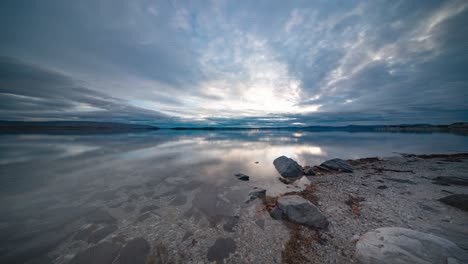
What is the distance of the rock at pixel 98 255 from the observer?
4.36m

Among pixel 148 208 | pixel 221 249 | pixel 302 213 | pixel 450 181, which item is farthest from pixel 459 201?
pixel 148 208

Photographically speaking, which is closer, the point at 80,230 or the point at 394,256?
the point at 394,256

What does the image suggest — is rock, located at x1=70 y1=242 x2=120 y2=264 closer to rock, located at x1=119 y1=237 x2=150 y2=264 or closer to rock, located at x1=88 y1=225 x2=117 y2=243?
rock, located at x1=119 y1=237 x2=150 y2=264

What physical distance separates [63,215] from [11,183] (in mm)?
8051

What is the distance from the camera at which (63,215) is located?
6480 mm

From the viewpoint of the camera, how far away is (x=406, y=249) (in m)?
3.88

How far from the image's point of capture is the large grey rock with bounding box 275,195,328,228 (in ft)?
18.0

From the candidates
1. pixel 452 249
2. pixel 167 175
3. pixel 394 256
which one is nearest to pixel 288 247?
pixel 394 256

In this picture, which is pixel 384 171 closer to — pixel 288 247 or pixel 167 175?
pixel 288 247

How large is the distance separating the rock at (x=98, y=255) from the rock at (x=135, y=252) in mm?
264

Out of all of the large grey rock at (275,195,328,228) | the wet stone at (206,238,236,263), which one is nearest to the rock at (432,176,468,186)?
the large grey rock at (275,195,328,228)

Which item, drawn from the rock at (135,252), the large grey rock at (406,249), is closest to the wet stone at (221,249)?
the rock at (135,252)

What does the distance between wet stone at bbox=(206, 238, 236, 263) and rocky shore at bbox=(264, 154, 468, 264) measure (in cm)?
167

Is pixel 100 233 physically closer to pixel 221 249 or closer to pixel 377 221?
pixel 221 249
